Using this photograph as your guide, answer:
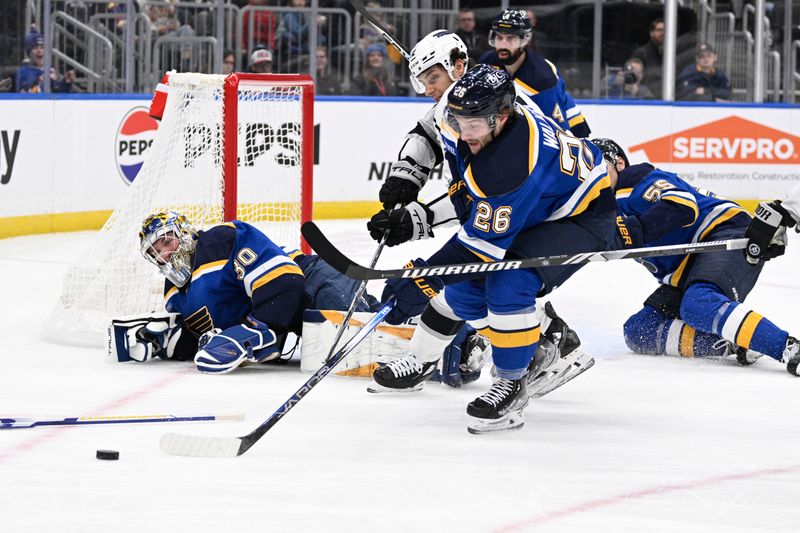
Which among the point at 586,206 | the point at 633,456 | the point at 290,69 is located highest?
the point at 290,69

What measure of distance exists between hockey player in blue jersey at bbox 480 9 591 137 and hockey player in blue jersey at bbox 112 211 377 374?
A: 3.37 feet

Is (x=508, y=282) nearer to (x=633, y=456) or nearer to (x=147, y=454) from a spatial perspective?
(x=633, y=456)

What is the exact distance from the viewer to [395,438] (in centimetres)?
323

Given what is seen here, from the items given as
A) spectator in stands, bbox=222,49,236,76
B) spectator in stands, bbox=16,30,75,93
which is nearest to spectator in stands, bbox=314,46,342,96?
spectator in stands, bbox=222,49,236,76

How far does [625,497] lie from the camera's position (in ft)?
8.98

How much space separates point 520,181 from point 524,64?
65.0 inches

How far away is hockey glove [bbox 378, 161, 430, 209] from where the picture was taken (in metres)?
3.83

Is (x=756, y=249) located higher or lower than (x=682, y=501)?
higher

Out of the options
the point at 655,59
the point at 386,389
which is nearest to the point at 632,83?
the point at 655,59

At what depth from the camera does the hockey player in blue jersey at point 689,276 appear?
13.4 ft

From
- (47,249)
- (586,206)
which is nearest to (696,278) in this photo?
(586,206)

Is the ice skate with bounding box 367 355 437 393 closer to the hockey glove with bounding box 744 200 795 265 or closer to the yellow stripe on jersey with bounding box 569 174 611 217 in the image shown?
the yellow stripe on jersey with bounding box 569 174 611 217

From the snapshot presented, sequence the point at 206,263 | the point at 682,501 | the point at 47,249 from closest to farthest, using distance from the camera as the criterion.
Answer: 1. the point at 682,501
2. the point at 206,263
3. the point at 47,249

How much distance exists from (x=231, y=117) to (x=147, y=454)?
197 cm
